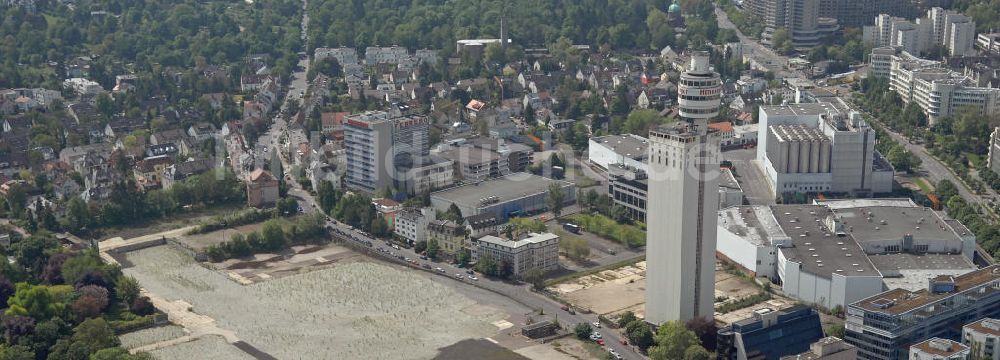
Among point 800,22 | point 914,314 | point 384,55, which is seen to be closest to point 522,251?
point 914,314

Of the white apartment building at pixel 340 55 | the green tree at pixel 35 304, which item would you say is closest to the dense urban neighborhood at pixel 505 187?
the green tree at pixel 35 304

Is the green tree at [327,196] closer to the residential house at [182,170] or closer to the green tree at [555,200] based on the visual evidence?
the residential house at [182,170]

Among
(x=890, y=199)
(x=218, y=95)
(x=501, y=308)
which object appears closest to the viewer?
(x=501, y=308)

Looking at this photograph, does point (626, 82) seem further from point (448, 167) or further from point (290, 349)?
point (290, 349)

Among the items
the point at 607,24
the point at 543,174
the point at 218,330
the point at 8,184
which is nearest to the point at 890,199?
the point at 543,174

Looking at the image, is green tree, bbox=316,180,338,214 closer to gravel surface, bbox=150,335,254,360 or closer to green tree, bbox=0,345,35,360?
gravel surface, bbox=150,335,254,360

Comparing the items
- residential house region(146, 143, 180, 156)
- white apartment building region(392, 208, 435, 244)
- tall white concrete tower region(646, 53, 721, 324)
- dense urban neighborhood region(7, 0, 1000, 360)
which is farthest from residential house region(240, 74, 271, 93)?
tall white concrete tower region(646, 53, 721, 324)

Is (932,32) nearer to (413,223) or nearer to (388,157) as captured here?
(388,157)
